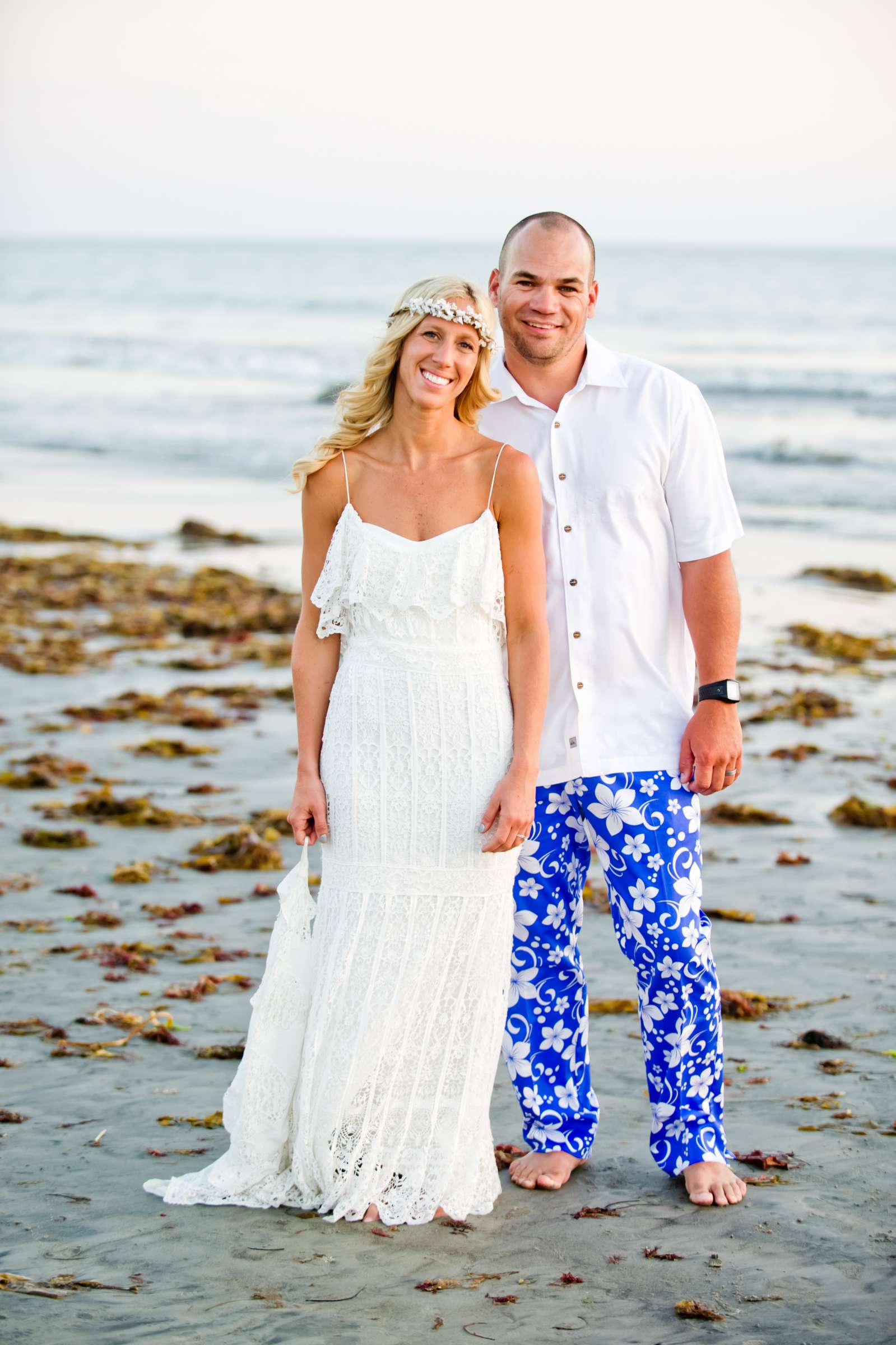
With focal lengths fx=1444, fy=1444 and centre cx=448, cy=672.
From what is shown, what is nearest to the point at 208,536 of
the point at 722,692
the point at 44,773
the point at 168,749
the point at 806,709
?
the point at 168,749

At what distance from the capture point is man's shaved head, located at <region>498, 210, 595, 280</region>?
3.73m

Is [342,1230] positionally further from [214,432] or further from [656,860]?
[214,432]

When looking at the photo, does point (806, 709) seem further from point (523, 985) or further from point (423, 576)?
point (423, 576)

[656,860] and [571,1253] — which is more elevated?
[656,860]

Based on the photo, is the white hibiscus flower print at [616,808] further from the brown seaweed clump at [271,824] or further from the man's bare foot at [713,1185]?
the brown seaweed clump at [271,824]

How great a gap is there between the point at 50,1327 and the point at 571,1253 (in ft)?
3.94

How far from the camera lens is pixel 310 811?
3660 mm

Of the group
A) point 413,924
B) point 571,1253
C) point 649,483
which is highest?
point 649,483

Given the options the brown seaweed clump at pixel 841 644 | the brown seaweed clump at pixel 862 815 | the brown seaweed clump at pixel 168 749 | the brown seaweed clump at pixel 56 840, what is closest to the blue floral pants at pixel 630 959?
the brown seaweed clump at pixel 56 840

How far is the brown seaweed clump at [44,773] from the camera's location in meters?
7.55

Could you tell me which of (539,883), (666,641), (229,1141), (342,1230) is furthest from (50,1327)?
(666,641)

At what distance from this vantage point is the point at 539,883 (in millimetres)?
3887

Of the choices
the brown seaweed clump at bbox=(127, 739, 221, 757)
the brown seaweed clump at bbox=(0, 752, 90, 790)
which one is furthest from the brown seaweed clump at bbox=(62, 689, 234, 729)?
the brown seaweed clump at bbox=(0, 752, 90, 790)

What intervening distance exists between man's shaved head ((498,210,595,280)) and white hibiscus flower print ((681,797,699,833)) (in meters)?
1.40
